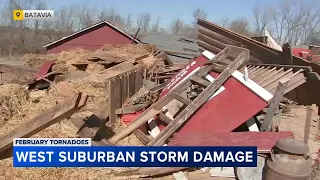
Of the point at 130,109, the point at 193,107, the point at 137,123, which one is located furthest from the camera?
the point at 130,109

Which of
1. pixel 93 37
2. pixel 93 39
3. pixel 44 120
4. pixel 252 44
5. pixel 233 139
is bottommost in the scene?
pixel 93 39

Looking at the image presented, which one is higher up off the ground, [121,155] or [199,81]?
[199,81]

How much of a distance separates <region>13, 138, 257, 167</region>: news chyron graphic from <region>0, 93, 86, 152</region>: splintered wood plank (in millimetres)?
114

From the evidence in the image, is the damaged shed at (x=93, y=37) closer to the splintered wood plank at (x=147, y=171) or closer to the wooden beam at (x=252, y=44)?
the wooden beam at (x=252, y=44)

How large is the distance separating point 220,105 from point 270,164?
1.30 m

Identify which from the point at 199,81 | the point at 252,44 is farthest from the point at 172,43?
the point at 199,81

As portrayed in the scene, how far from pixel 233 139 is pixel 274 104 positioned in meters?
0.82

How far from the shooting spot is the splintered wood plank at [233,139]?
14.1 feet

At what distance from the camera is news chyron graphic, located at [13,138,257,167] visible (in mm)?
4086

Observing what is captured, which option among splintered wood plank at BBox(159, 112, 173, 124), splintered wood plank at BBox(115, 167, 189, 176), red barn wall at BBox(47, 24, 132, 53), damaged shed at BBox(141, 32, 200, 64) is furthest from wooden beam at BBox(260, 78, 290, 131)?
red barn wall at BBox(47, 24, 132, 53)

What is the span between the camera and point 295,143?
3.49m

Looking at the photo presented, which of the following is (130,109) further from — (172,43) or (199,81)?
(172,43)

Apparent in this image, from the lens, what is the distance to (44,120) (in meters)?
3.86

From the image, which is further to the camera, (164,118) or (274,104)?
(164,118)
